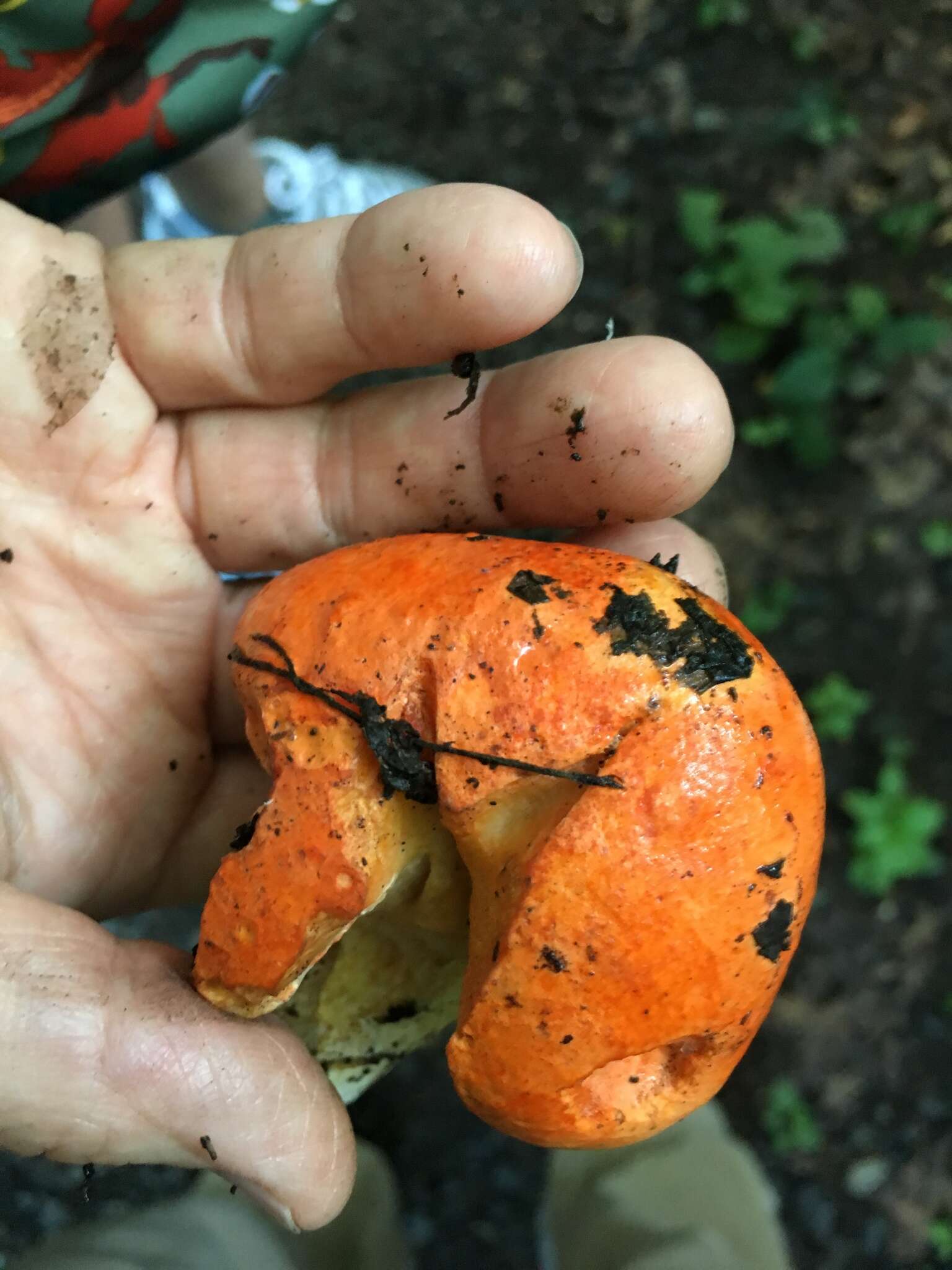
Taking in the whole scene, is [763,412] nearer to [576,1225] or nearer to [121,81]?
[121,81]

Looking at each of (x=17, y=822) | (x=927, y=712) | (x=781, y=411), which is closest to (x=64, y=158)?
(x=17, y=822)

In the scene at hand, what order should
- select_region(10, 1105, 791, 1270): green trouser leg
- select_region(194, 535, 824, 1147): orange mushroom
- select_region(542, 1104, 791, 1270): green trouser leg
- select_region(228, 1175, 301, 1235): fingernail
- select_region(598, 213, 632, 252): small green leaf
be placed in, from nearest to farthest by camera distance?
select_region(194, 535, 824, 1147): orange mushroom, select_region(228, 1175, 301, 1235): fingernail, select_region(10, 1105, 791, 1270): green trouser leg, select_region(542, 1104, 791, 1270): green trouser leg, select_region(598, 213, 632, 252): small green leaf

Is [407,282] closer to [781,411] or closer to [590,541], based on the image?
[590,541]

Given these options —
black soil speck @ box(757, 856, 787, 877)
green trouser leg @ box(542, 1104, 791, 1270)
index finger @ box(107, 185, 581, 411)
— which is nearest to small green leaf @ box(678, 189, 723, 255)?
index finger @ box(107, 185, 581, 411)

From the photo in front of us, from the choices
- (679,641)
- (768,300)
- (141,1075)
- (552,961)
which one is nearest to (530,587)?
(679,641)

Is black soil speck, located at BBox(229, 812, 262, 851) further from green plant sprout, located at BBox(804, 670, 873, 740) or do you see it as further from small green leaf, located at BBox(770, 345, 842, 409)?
small green leaf, located at BBox(770, 345, 842, 409)

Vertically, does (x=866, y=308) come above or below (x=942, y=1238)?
above
